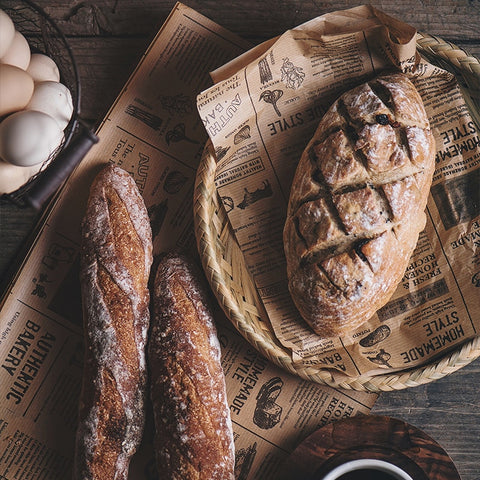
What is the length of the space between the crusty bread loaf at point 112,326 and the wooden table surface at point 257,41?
0.79 feet

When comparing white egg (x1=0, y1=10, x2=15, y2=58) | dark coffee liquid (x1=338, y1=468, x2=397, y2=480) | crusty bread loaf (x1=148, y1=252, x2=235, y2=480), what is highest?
white egg (x1=0, y1=10, x2=15, y2=58)

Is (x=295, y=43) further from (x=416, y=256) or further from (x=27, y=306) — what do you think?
(x=27, y=306)

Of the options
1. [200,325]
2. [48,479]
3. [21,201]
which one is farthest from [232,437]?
[21,201]

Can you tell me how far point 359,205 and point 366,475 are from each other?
59 centimetres

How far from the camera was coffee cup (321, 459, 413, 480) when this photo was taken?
116 centimetres

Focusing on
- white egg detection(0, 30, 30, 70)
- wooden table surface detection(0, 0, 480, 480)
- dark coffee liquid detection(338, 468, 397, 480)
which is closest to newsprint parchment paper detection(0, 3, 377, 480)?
wooden table surface detection(0, 0, 480, 480)

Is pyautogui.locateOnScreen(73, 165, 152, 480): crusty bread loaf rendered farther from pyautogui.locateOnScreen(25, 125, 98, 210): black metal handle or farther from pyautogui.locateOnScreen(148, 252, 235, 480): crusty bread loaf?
pyautogui.locateOnScreen(25, 125, 98, 210): black metal handle

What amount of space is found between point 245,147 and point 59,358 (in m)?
0.70

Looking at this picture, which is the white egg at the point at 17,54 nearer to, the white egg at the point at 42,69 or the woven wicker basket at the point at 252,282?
the white egg at the point at 42,69

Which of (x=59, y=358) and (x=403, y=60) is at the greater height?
(x=403, y=60)

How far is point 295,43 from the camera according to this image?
1279 mm

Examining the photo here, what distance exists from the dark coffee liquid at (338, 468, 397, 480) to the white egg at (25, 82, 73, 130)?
3.20 feet

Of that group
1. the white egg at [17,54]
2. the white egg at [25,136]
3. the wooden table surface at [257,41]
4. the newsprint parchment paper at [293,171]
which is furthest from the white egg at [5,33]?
the newsprint parchment paper at [293,171]

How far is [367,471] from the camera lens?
1.19m
